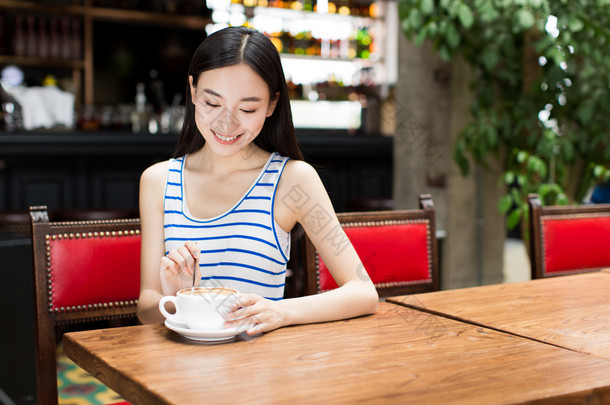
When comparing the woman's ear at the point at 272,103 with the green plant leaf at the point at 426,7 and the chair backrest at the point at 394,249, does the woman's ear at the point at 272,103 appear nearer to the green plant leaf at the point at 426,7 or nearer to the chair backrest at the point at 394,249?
the chair backrest at the point at 394,249

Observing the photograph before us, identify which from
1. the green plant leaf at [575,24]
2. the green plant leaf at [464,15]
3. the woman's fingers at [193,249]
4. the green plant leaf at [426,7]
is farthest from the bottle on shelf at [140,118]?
the woman's fingers at [193,249]

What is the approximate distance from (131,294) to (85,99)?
467 cm

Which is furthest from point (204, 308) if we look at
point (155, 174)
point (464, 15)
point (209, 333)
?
point (464, 15)

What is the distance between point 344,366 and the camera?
86cm

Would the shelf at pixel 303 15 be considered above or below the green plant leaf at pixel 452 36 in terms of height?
above

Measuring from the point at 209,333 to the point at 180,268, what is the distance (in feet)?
0.60

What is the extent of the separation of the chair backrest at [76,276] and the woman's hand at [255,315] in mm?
489

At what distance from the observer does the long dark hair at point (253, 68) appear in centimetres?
125

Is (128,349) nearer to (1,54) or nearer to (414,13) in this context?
(414,13)

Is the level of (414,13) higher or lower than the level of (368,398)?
higher

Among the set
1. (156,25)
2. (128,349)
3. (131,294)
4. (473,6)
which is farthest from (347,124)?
(128,349)

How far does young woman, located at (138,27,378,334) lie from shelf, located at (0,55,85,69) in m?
4.51

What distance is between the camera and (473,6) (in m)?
2.97

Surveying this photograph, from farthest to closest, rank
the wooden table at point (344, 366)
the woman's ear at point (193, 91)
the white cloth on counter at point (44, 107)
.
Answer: the white cloth on counter at point (44, 107), the woman's ear at point (193, 91), the wooden table at point (344, 366)
